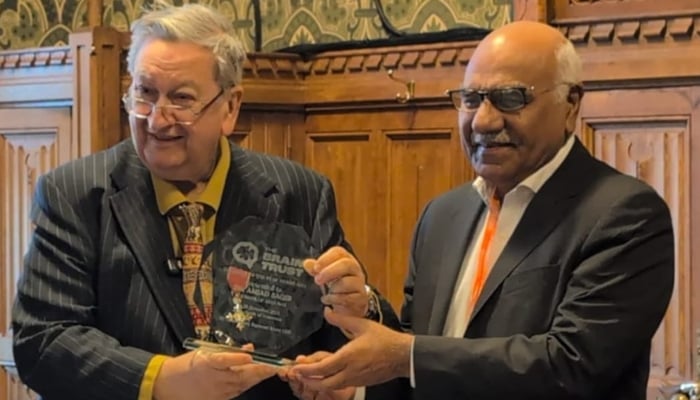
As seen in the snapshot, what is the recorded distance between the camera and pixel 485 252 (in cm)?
183

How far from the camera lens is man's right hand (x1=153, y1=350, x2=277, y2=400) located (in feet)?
5.07

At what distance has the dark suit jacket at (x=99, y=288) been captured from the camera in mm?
1624

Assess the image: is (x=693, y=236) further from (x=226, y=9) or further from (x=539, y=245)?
(x=226, y=9)

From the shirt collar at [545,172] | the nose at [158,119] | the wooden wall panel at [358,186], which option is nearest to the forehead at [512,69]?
the shirt collar at [545,172]

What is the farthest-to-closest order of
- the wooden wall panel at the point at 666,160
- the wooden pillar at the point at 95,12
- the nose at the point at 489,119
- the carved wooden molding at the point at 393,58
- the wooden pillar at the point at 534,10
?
1. the wooden pillar at the point at 95,12
2. the carved wooden molding at the point at 393,58
3. the wooden pillar at the point at 534,10
4. the wooden wall panel at the point at 666,160
5. the nose at the point at 489,119

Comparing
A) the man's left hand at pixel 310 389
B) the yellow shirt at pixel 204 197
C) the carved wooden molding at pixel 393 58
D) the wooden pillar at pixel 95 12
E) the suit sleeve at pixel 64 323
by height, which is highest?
the wooden pillar at pixel 95 12

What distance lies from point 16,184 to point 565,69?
187cm

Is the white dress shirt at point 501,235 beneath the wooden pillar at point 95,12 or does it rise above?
beneath

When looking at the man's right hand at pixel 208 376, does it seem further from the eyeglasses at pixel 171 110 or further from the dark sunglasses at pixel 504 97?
the dark sunglasses at pixel 504 97

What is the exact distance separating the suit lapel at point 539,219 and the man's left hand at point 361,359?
147 millimetres

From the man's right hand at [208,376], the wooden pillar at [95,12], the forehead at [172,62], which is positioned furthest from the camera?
the wooden pillar at [95,12]

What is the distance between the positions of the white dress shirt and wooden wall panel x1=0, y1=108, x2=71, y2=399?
155 cm

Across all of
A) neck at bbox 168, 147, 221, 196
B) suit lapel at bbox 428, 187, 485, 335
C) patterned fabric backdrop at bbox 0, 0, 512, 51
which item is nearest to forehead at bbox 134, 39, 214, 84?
neck at bbox 168, 147, 221, 196

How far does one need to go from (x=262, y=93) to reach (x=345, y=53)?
246mm
